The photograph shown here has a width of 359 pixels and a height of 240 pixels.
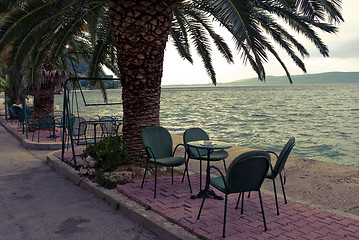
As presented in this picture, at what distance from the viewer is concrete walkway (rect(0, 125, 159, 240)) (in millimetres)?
4258

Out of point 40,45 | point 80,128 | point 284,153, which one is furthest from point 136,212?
point 40,45

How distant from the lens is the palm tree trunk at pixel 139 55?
21.6ft

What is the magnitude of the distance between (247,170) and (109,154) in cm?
356

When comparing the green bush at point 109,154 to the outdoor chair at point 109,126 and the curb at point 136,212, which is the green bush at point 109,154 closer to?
the curb at point 136,212

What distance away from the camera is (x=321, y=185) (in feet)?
22.0

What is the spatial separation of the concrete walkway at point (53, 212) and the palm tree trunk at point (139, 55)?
1.66m

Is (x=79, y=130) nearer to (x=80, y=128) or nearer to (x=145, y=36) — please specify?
(x=80, y=128)

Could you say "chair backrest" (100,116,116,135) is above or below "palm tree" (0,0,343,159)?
below

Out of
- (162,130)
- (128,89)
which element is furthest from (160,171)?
(128,89)

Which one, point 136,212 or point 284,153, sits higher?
point 284,153

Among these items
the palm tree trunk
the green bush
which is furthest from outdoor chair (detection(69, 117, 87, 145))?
the palm tree trunk

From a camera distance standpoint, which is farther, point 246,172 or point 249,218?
point 249,218

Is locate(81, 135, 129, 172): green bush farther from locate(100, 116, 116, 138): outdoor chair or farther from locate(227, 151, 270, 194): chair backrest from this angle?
locate(227, 151, 270, 194): chair backrest

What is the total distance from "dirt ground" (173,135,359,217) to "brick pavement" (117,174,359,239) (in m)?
0.58
